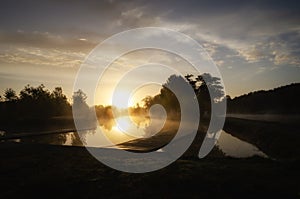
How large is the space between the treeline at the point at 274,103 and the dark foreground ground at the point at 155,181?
78833mm

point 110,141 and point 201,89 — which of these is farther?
point 201,89

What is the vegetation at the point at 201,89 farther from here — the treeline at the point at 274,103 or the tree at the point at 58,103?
the tree at the point at 58,103

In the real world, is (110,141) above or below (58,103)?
below

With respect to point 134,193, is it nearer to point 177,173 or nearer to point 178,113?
point 177,173

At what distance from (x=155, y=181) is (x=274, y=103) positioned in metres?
109

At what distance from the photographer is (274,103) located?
107250 millimetres

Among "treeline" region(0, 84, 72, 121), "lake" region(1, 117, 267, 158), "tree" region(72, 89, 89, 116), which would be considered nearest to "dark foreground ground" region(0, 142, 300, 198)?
"lake" region(1, 117, 267, 158)

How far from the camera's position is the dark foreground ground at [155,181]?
12602 millimetres

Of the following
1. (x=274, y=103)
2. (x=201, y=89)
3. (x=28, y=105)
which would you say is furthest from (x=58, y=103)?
(x=274, y=103)

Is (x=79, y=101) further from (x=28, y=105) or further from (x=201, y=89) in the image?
(x=201, y=89)

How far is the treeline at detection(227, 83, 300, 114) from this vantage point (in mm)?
90500

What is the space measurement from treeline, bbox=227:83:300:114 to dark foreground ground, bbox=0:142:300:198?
259 ft

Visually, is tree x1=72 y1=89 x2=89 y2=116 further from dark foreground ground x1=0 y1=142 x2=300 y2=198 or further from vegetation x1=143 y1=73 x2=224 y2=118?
dark foreground ground x1=0 y1=142 x2=300 y2=198

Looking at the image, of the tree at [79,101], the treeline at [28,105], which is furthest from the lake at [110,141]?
the tree at [79,101]
